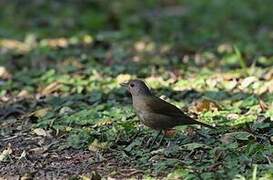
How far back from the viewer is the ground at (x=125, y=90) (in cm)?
539

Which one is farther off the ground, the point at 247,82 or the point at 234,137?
the point at 247,82

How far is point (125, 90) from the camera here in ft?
25.6

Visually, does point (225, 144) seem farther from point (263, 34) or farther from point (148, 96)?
point (263, 34)

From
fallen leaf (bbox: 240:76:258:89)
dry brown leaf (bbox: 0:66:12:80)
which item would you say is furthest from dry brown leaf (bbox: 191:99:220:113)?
dry brown leaf (bbox: 0:66:12:80)

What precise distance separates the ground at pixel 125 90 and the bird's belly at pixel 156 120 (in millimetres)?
165

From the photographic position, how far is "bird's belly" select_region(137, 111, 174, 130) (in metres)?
5.64

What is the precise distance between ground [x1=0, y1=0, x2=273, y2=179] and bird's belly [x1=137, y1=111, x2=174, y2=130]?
17cm

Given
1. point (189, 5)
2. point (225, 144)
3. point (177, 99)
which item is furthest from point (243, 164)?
point (189, 5)

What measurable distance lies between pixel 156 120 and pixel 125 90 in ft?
7.14

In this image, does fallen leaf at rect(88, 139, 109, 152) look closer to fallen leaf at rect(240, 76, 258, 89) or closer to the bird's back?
the bird's back

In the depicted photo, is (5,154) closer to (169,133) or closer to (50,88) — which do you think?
(169,133)

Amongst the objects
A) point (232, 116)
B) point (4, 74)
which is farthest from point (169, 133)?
point (4, 74)

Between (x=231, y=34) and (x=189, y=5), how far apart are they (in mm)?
2631

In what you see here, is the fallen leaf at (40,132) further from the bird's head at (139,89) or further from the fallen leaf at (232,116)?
the fallen leaf at (232,116)
